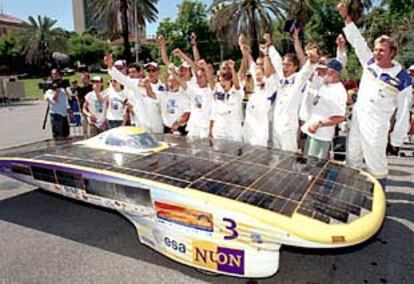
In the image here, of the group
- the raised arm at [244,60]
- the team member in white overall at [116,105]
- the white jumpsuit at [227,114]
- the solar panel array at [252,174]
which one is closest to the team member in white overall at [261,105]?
the white jumpsuit at [227,114]

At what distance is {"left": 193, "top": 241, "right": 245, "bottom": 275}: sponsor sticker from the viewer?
2.88 meters

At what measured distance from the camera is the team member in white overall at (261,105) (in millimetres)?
4633

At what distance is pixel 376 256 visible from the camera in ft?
11.5

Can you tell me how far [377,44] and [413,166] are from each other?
301cm

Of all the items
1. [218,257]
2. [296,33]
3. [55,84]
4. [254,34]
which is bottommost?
[218,257]

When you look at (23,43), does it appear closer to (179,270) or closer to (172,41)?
(172,41)

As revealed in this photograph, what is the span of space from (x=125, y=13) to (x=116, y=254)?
22.4 metres

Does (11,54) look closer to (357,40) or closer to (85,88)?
(85,88)

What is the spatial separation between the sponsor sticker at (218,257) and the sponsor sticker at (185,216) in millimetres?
139

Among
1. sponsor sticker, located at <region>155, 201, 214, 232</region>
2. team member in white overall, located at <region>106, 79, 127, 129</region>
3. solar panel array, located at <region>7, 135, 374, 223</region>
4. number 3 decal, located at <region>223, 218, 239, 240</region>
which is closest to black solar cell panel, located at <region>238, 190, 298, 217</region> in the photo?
solar panel array, located at <region>7, 135, 374, 223</region>

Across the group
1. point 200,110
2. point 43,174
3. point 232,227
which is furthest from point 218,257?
point 200,110

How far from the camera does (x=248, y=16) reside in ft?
76.8

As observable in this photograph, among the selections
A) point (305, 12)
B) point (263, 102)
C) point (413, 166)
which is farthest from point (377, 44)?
point (305, 12)

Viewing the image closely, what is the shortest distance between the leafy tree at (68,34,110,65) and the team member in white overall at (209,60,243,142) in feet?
162
